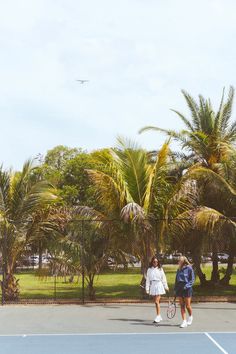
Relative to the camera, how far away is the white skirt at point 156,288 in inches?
494

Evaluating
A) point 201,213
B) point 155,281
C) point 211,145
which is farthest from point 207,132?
point 155,281

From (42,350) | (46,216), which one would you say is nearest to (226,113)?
(46,216)

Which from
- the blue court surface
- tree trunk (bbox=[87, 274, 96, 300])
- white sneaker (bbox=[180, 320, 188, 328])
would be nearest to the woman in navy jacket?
white sneaker (bbox=[180, 320, 188, 328])

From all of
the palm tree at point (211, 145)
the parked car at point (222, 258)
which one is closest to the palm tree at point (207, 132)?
the palm tree at point (211, 145)

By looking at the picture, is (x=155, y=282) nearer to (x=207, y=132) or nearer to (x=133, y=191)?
(x=133, y=191)

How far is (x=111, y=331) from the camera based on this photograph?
11.1 metres

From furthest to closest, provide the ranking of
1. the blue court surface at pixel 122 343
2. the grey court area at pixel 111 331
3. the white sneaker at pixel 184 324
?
the white sneaker at pixel 184 324 < the grey court area at pixel 111 331 < the blue court surface at pixel 122 343

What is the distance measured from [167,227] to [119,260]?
1995 millimetres

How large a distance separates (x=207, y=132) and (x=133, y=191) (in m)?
5.38

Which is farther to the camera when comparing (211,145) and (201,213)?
(211,145)

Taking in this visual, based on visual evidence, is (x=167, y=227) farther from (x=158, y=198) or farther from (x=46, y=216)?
(x=46, y=216)

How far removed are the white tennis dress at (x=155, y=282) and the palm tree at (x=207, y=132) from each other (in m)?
7.19

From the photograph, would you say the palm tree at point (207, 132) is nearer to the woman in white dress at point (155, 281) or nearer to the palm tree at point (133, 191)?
the palm tree at point (133, 191)

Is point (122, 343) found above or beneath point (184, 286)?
beneath
